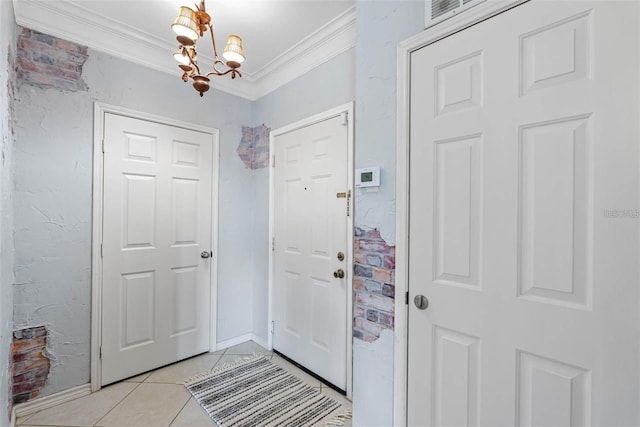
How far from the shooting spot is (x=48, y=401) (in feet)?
6.22

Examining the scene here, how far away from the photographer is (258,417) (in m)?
1.83

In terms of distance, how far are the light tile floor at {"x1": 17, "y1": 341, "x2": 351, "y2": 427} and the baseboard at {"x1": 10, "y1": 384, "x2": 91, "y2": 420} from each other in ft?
0.10

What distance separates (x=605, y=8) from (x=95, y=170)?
2736 mm

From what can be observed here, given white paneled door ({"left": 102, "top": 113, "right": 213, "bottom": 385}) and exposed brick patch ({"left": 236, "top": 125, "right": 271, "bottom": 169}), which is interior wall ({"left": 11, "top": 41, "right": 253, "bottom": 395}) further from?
exposed brick patch ({"left": 236, "top": 125, "right": 271, "bottom": 169})

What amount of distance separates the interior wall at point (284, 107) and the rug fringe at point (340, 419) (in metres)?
1.13

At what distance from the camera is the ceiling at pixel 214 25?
1860mm

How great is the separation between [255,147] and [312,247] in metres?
1.23

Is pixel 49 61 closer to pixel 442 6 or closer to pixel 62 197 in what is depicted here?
pixel 62 197

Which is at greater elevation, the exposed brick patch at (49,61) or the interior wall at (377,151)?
the exposed brick patch at (49,61)

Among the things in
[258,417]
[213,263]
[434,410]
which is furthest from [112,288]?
[434,410]

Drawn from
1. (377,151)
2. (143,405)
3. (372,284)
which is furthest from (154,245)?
(377,151)

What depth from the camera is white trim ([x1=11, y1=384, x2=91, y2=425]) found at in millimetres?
1802

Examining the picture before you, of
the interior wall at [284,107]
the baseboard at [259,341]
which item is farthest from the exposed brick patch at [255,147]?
the baseboard at [259,341]

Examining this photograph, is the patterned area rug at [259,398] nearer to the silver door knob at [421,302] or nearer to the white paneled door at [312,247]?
the white paneled door at [312,247]
